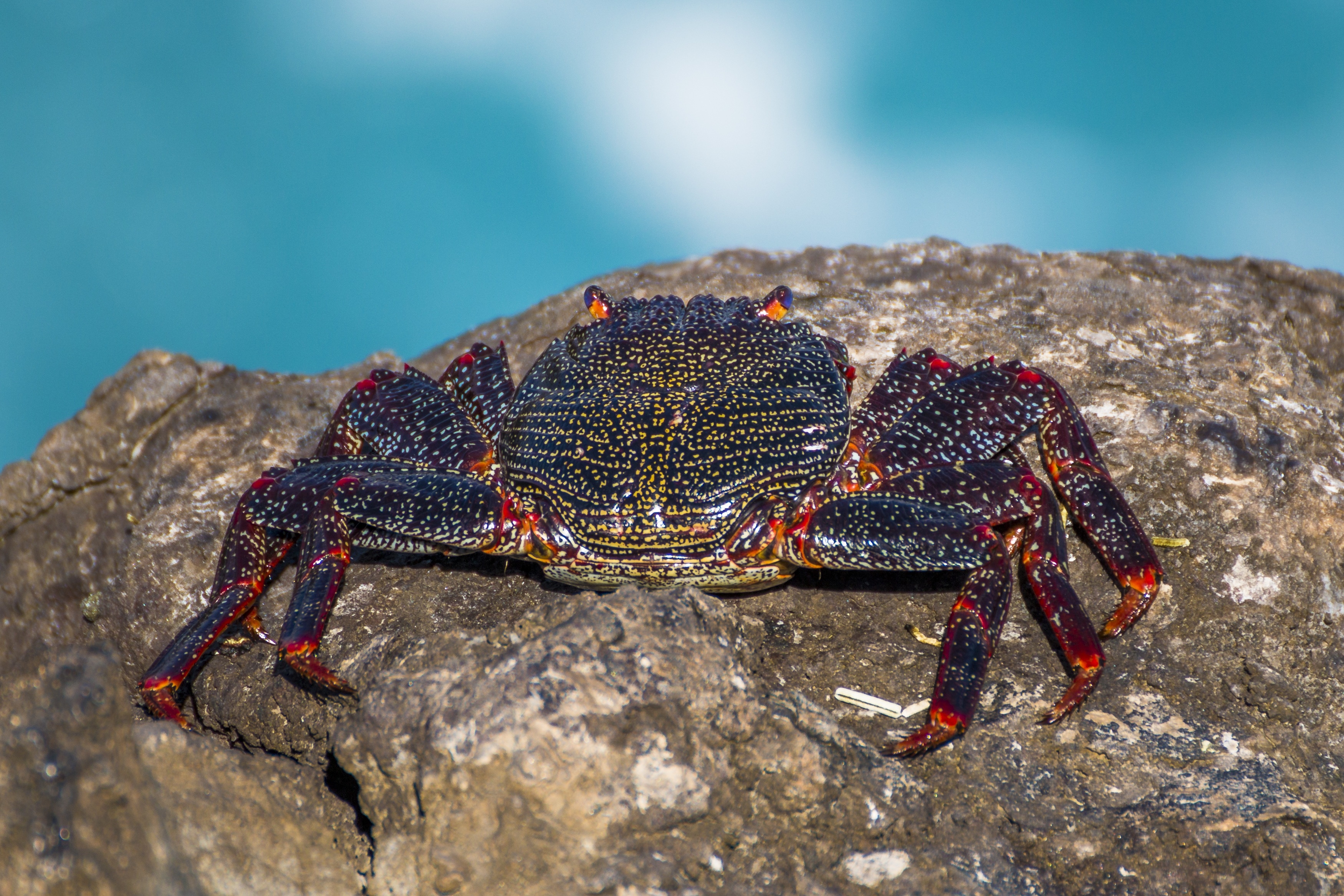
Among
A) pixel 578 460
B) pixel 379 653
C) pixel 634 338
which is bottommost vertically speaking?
pixel 379 653

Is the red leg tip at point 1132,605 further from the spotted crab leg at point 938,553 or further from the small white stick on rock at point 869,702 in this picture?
the small white stick on rock at point 869,702

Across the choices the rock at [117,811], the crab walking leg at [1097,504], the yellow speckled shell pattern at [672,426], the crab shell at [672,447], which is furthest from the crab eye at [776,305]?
the rock at [117,811]

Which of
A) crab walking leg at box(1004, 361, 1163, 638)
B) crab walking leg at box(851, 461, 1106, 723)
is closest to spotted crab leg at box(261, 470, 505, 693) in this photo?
crab walking leg at box(851, 461, 1106, 723)

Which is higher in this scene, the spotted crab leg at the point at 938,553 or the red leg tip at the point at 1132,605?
the spotted crab leg at the point at 938,553

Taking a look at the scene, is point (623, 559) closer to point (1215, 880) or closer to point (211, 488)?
point (1215, 880)

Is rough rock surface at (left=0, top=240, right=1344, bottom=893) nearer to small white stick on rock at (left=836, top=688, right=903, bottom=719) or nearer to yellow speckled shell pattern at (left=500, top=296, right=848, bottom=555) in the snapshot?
small white stick on rock at (left=836, top=688, right=903, bottom=719)

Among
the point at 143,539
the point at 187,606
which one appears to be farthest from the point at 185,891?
the point at 143,539

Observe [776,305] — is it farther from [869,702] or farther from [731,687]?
[731,687]
